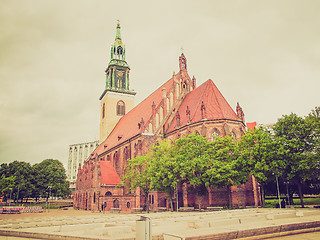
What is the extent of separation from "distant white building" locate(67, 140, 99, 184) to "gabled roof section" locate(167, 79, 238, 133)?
6175 inches

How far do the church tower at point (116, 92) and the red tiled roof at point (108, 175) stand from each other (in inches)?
632

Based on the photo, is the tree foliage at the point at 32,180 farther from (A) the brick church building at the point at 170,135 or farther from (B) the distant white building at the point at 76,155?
(B) the distant white building at the point at 76,155

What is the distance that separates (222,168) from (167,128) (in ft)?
50.3

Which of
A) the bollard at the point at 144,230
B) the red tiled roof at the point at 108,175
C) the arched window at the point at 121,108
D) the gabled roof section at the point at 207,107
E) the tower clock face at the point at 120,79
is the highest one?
the tower clock face at the point at 120,79

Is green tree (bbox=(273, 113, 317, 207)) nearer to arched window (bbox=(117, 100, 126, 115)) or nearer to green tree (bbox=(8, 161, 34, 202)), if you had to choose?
arched window (bbox=(117, 100, 126, 115))

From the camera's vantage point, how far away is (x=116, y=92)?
198 feet

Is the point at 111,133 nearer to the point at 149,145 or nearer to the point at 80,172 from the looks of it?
the point at 80,172

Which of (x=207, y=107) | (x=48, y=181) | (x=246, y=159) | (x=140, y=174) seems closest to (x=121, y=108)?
(x=48, y=181)

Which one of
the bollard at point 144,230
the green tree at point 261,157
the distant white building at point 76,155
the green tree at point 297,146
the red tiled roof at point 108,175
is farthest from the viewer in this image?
the distant white building at point 76,155

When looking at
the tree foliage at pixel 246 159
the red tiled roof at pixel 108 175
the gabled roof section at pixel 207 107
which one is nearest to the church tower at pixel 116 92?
the red tiled roof at pixel 108 175

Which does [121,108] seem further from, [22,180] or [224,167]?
[224,167]

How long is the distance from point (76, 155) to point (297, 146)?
608 ft

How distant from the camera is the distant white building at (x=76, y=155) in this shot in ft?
611

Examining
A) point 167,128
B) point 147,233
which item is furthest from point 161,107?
point 147,233
